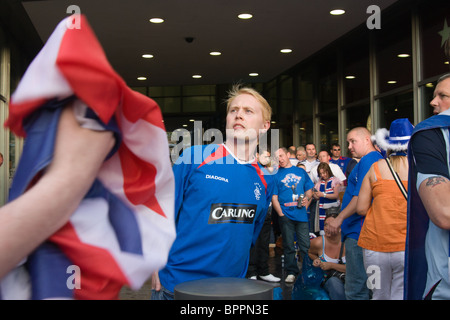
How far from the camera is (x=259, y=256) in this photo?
6605mm

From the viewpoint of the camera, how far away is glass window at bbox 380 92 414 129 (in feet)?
25.1

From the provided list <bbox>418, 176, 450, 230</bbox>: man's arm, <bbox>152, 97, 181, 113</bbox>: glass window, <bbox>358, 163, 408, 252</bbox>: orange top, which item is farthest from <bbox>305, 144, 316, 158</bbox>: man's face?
<bbox>152, 97, 181, 113</bbox>: glass window

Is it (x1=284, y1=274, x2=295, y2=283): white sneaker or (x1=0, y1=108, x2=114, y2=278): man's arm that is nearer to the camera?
(x1=0, y1=108, x2=114, y2=278): man's arm

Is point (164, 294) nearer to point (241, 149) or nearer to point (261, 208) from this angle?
point (261, 208)

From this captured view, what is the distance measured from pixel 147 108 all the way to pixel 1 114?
28.3 ft

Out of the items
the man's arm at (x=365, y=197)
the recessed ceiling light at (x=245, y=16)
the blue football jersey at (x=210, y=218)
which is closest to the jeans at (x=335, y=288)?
the man's arm at (x=365, y=197)

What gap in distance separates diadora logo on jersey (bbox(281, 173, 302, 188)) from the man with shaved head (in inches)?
85.6

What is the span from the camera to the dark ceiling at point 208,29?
7730 mm

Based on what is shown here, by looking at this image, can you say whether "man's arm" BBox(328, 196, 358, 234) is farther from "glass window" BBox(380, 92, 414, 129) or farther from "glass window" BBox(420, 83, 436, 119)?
"glass window" BBox(380, 92, 414, 129)

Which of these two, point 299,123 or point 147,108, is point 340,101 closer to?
point 299,123

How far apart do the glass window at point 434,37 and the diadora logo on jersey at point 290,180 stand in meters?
2.56

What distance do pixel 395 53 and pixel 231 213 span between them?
22.4 feet

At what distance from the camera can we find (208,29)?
9141 mm

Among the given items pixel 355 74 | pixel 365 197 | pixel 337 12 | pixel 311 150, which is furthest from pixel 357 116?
pixel 365 197
